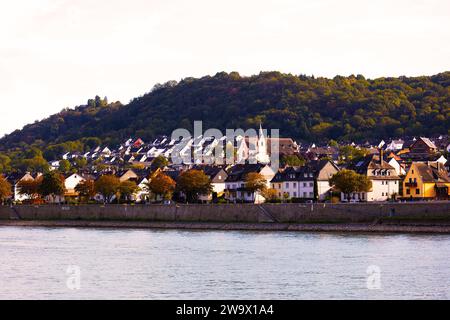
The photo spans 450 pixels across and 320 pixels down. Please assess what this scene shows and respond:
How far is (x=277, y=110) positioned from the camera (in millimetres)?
141500

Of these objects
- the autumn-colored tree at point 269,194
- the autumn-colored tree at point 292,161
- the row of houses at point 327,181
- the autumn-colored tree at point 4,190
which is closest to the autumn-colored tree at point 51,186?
the autumn-colored tree at point 4,190

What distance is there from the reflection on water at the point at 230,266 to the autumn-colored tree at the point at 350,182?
1129 centimetres

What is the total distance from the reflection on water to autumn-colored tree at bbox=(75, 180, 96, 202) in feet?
86.5

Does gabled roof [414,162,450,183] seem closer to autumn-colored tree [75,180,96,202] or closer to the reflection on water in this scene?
the reflection on water

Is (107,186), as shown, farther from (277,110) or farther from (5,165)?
(277,110)

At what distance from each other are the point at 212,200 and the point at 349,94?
80.1 m

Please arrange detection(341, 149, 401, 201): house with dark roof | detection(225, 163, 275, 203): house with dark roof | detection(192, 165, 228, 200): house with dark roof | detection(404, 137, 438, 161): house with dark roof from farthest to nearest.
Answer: detection(404, 137, 438, 161): house with dark roof < detection(192, 165, 228, 200): house with dark roof < detection(225, 163, 275, 203): house with dark roof < detection(341, 149, 401, 201): house with dark roof

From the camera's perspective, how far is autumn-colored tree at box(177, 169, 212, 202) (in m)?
66.7

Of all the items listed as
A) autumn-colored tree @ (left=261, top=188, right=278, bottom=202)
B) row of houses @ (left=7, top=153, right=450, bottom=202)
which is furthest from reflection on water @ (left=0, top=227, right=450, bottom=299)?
row of houses @ (left=7, top=153, right=450, bottom=202)

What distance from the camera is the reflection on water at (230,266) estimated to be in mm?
26219

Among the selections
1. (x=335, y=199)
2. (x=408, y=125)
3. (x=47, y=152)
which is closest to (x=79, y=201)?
(x=335, y=199)

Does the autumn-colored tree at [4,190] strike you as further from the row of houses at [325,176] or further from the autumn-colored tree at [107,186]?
the autumn-colored tree at [107,186]

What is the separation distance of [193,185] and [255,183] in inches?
→ 186

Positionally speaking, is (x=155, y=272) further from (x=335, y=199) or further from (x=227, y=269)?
(x=335, y=199)
